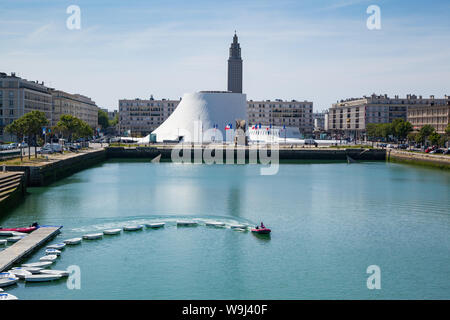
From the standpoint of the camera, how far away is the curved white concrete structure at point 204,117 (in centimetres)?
12025

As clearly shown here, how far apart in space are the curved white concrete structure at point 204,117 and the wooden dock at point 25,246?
88.7 m

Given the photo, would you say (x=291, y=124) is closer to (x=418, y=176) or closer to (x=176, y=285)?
(x=418, y=176)

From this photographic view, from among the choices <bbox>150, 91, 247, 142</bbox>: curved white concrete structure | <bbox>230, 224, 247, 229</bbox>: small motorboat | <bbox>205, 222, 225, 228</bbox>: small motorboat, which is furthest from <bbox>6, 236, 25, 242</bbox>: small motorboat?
<bbox>150, 91, 247, 142</bbox>: curved white concrete structure

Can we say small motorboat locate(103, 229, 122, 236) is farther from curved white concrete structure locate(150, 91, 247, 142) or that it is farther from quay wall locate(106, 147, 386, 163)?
curved white concrete structure locate(150, 91, 247, 142)

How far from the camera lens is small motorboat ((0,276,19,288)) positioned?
20422mm

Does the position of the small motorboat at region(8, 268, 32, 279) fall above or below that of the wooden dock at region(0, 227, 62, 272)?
below

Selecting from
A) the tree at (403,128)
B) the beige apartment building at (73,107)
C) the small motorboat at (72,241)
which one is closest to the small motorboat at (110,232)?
the small motorboat at (72,241)

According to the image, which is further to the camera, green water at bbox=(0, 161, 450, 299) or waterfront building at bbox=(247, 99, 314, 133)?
waterfront building at bbox=(247, 99, 314, 133)

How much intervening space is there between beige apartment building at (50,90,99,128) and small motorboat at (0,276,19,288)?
105960 mm

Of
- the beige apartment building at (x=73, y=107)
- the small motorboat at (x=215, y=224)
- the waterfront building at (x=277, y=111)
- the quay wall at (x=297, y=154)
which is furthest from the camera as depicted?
the waterfront building at (x=277, y=111)

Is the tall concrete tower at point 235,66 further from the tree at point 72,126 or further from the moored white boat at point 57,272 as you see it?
the moored white boat at point 57,272

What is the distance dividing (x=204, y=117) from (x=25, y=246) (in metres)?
101
